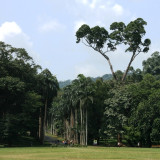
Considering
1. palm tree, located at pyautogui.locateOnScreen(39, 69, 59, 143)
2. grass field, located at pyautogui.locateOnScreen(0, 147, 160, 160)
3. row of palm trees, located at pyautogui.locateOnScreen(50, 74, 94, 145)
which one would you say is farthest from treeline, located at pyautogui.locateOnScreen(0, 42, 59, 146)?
grass field, located at pyautogui.locateOnScreen(0, 147, 160, 160)

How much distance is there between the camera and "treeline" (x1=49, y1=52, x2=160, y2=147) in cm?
6222

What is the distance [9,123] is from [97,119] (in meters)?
20.7

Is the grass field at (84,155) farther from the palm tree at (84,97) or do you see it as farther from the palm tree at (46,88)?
the palm tree at (46,88)

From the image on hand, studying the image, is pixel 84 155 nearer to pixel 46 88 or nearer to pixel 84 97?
pixel 84 97

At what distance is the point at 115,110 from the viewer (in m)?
70.1

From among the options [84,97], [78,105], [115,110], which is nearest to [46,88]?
[78,105]

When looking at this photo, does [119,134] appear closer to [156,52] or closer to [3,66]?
[3,66]

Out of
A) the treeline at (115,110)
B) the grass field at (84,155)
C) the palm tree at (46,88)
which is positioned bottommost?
the grass field at (84,155)

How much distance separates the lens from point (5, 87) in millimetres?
66125

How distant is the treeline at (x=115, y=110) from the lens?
6222 cm

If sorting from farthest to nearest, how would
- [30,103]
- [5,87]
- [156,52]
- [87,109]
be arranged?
[156,52] < [87,109] < [30,103] < [5,87]

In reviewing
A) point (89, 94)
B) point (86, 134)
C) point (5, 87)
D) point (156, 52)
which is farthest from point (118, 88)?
point (156, 52)

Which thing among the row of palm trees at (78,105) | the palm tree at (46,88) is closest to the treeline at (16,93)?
the palm tree at (46,88)

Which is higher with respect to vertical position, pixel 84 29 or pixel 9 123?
pixel 84 29
